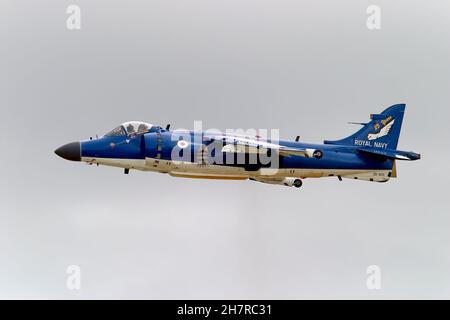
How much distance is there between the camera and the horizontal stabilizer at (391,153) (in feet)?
143

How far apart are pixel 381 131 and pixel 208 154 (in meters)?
9.56

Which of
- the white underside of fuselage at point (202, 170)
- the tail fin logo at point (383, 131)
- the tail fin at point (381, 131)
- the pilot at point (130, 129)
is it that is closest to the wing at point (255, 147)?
the white underside of fuselage at point (202, 170)

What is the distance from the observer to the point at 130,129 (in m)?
42.8

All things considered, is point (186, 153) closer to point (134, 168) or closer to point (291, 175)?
point (134, 168)

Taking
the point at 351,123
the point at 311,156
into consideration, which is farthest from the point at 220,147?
the point at 351,123

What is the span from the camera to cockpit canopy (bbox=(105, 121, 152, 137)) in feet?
140

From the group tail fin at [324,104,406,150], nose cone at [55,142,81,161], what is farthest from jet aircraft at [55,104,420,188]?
tail fin at [324,104,406,150]

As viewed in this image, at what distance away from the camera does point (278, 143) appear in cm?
4300

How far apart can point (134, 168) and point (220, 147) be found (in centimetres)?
422

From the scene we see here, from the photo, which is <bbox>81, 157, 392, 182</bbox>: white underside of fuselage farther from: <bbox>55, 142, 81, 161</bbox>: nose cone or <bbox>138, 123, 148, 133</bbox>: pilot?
<bbox>138, 123, 148, 133</bbox>: pilot

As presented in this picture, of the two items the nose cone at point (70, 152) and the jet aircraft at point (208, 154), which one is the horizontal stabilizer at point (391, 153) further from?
the nose cone at point (70, 152)

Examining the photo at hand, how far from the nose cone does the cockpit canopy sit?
167 centimetres

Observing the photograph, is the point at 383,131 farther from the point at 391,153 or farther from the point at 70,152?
the point at 70,152

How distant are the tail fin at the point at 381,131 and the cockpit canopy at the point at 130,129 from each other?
9595 millimetres
